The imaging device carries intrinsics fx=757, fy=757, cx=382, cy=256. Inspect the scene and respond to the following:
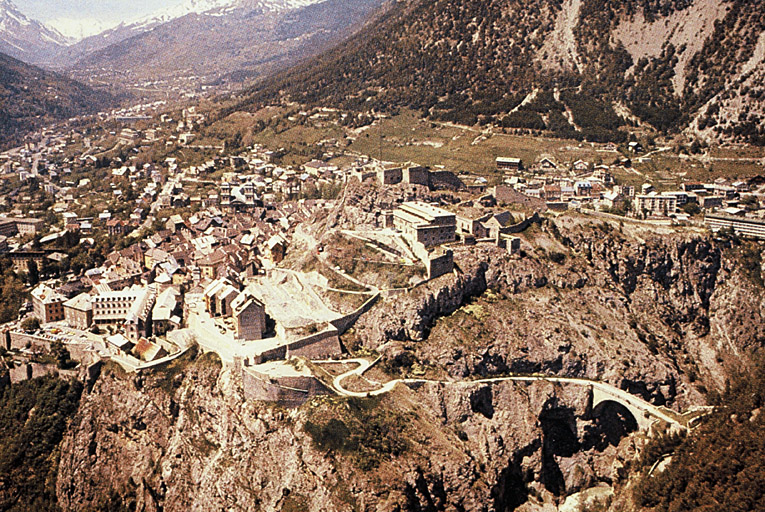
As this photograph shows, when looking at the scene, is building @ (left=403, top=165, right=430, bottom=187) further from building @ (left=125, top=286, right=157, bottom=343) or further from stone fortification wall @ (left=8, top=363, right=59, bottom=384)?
stone fortification wall @ (left=8, top=363, right=59, bottom=384)

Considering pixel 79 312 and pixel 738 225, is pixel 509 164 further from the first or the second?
pixel 79 312

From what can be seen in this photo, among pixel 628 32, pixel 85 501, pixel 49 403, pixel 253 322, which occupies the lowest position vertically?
pixel 85 501

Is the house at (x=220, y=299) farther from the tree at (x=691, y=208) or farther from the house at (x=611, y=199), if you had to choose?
the tree at (x=691, y=208)

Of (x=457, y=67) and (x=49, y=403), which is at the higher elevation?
(x=457, y=67)

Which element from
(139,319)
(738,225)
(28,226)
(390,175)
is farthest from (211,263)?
(738,225)

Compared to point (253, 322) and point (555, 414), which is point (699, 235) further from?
point (253, 322)

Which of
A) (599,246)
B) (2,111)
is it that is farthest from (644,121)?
(2,111)
